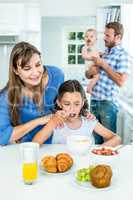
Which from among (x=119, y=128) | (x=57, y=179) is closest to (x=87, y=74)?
(x=119, y=128)

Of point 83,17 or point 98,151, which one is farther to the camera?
point 83,17

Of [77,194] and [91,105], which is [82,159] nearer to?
[77,194]

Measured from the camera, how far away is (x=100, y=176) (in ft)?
4.46

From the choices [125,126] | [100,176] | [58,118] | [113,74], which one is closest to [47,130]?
[58,118]

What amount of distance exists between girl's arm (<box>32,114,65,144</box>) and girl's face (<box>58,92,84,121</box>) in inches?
4.6

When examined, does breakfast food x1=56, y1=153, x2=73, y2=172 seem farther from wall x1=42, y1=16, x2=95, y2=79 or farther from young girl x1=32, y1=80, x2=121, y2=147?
wall x1=42, y1=16, x2=95, y2=79

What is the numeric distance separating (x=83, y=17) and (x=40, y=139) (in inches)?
115

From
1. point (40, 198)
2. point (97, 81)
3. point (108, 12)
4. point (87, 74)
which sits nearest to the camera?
point (40, 198)

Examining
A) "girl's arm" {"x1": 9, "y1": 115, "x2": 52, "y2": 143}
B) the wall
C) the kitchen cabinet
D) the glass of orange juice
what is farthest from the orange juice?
the wall

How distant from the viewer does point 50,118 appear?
6.59 feet

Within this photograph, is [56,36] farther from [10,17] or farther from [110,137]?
[110,137]

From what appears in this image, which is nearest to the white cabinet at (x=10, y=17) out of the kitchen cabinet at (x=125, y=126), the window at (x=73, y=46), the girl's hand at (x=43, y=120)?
the window at (x=73, y=46)

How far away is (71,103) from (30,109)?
0.25 metres

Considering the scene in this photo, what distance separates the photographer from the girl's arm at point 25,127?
6.34 feet
